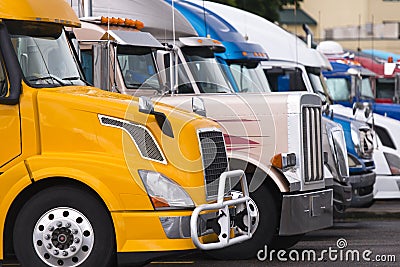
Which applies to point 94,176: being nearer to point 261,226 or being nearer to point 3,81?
point 3,81

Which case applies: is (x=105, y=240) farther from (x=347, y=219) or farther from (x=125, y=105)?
(x=347, y=219)

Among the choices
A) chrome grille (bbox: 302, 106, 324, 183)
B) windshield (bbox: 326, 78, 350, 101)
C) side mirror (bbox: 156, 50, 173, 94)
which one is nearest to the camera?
chrome grille (bbox: 302, 106, 324, 183)

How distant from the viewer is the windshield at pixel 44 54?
33.0 ft

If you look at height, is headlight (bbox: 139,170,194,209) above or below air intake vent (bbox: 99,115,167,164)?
below

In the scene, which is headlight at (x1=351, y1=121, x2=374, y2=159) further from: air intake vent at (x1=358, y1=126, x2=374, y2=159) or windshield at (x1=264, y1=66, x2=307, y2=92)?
windshield at (x1=264, y1=66, x2=307, y2=92)

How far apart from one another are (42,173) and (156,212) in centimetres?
97

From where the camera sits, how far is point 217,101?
11938mm

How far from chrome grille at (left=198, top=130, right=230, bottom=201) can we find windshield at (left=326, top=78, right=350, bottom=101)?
1090 centimetres

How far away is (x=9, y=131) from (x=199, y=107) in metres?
1.94

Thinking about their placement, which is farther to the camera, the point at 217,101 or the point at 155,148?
the point at 217,101

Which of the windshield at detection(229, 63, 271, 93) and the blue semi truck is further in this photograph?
the blue semi truck

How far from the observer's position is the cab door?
9781 mm

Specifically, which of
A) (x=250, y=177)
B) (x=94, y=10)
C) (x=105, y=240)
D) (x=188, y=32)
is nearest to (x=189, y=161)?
(x=105, y=240)

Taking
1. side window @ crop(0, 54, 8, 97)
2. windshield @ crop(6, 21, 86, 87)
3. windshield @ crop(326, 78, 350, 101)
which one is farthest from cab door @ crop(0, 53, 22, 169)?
windshield @ crop(326, 78, 350, 101)
